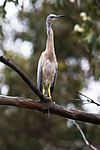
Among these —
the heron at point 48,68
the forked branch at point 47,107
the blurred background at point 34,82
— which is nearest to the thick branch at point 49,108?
the forked branch at point 47,107

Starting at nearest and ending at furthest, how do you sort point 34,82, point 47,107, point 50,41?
point 47,107 < point 50,41 < point 34,82

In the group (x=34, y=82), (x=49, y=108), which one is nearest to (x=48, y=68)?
(x=49, y=108)

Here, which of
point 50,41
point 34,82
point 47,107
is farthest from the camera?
point 34,82

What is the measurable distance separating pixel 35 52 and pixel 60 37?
0.53 meters

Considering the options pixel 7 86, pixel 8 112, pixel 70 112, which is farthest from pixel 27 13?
pixel 70 112

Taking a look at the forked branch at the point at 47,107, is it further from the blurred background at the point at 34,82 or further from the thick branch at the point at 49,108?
the blurred background at the point at 34,82

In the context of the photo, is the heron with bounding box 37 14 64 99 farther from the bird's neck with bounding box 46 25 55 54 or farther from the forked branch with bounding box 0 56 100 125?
the forked branch with bounding box 0 56 100 125

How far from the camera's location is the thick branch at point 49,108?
11.9ft

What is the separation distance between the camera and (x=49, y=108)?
3.68 meters

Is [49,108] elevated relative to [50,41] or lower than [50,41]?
lower

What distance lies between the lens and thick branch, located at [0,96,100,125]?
3.64 meters

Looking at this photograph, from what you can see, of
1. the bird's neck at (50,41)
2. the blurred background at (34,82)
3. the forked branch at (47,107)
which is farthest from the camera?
the blurred background at (34,82)

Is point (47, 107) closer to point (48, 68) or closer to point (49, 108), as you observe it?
point (49, 108)

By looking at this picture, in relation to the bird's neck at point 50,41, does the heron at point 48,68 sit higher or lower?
lower
